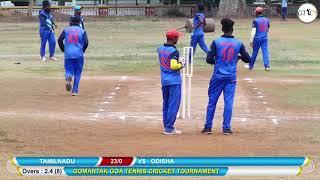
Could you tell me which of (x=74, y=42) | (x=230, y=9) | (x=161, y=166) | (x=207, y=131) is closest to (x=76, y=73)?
(x=74, y=42)

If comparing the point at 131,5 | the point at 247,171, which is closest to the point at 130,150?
the point at 247,171

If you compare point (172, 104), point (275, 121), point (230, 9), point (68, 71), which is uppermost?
point (172, 104)

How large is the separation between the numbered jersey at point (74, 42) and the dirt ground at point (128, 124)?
996 millimetres

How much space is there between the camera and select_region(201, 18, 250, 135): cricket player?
12.5 metres

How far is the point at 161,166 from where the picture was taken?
7.39m

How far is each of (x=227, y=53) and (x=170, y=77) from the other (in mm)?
1014

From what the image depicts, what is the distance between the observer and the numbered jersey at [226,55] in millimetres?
12453

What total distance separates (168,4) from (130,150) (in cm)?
6098

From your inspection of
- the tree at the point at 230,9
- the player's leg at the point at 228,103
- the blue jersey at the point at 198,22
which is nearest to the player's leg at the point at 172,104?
the player's leg at the point at 228,103

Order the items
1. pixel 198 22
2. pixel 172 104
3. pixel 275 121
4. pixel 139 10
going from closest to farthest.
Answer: pixel 172 104
pixel 275 121
pixel 198 22
pixel 139 10

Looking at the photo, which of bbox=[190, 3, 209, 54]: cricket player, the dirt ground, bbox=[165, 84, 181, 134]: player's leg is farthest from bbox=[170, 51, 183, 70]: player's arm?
bbox=[190, 3, 209, 54]: cricket player

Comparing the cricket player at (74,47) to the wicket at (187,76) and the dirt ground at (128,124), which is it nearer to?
the dirt ground at (128,124)

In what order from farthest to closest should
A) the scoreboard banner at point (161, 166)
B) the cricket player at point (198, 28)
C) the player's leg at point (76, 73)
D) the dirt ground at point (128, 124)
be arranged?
1. the cricket player at point (198, 28)
2. the player's leg at point (76, 73)
3. the dirt ground at point (128, 124)
4. the scoreboard banner at point (161, 166)

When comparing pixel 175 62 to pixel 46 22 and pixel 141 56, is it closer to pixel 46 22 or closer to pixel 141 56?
pixel 46 22
